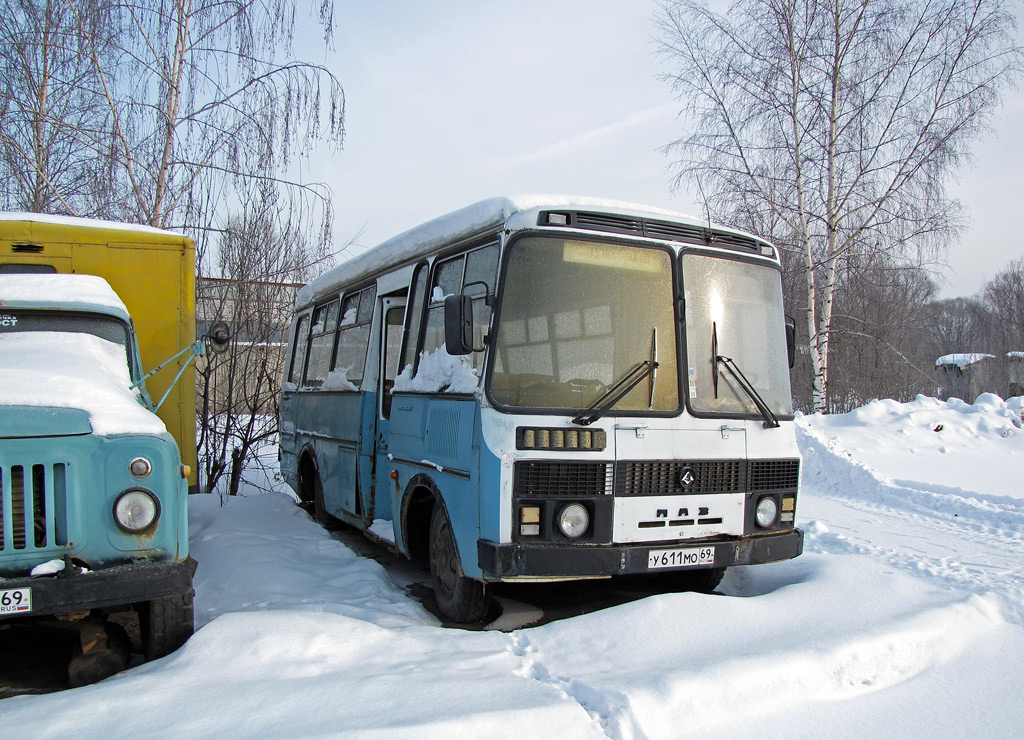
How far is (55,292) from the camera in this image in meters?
5.62

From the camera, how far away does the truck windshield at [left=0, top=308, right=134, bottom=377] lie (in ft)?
17.5

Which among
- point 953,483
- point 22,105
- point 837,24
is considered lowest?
point 953,483

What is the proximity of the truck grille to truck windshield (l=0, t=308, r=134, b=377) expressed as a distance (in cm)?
178

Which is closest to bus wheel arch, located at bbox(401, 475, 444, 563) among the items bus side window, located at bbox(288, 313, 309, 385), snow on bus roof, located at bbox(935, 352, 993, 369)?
bus side window, located at bbox(288, 313, 309, 385)

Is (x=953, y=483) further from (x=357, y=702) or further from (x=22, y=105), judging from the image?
(x=22, y=105)

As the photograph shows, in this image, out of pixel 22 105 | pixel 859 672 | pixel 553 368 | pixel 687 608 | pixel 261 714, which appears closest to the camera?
pixel 261 714

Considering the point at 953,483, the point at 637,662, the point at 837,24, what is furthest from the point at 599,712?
the point at 837,24

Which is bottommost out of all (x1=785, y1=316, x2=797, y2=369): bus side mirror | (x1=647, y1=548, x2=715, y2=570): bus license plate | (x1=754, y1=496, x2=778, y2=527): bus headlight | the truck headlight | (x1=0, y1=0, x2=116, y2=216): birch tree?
(x1=647, y1=548, x2=715, y2=570): bus license plate

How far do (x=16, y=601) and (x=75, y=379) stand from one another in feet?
4.26

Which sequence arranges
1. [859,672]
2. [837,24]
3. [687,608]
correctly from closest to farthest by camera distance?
[859,672] < [687,608] < [837,24]

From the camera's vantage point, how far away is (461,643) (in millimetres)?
4180

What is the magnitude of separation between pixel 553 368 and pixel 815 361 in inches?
563

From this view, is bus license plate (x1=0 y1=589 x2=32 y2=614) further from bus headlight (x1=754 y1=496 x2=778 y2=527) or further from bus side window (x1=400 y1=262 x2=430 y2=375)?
bus headlight (x1=754 y1=496 x2=778 y2=527)

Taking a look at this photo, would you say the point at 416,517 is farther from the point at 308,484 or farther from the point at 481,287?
the point at 308,484
